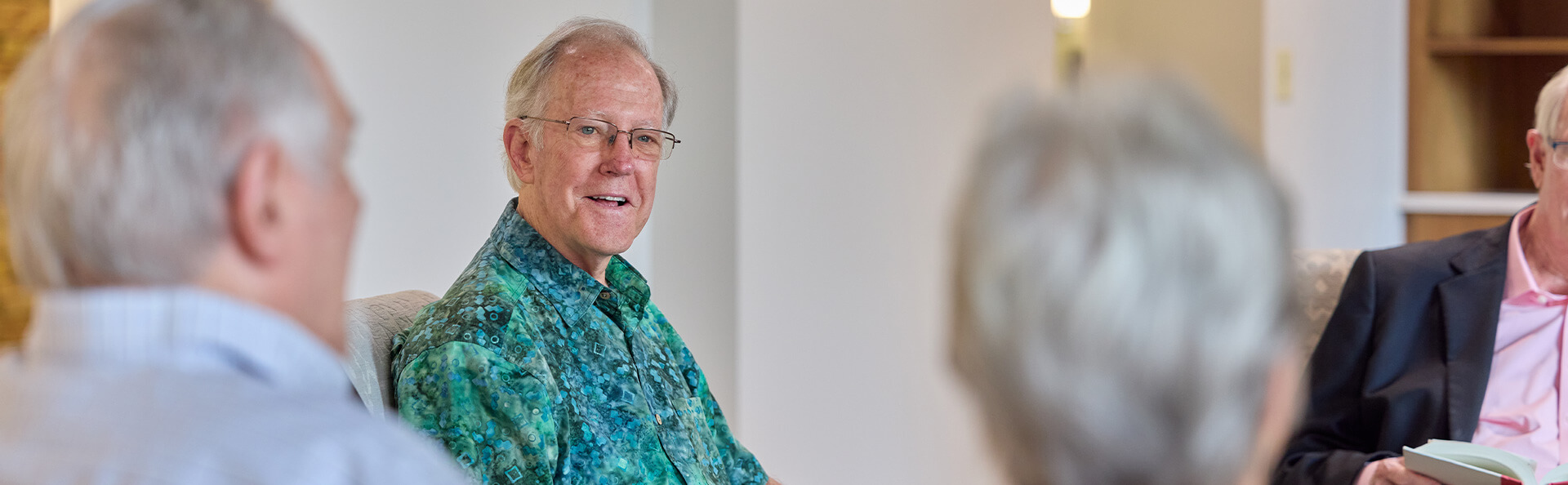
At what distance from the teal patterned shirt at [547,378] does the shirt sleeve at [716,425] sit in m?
0.02

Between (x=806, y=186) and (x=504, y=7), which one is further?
(x=806, y=186)

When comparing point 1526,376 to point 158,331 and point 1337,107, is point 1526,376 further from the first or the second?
point 1337,107

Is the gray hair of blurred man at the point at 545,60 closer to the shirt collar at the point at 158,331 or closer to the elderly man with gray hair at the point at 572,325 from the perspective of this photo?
the elderly man with gray hair at the point at 572,325

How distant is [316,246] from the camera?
0.73 meters

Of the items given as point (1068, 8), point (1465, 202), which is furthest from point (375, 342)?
point (1465, 202)

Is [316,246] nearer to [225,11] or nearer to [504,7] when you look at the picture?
[225,11]

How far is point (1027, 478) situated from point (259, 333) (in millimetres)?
441

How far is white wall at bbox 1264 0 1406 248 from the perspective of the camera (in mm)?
3758

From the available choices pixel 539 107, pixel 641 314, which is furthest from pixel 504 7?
pixel 641 314

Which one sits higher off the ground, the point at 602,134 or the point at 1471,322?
the point at 602,134

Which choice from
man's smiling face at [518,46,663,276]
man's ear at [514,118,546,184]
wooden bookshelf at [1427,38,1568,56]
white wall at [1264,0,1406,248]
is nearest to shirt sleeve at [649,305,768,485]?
man's smiling face at [518,46,663,276]

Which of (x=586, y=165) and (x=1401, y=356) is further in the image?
(x=1401, y=356)

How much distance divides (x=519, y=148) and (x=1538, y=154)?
157 cm

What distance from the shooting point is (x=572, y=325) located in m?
1.54
